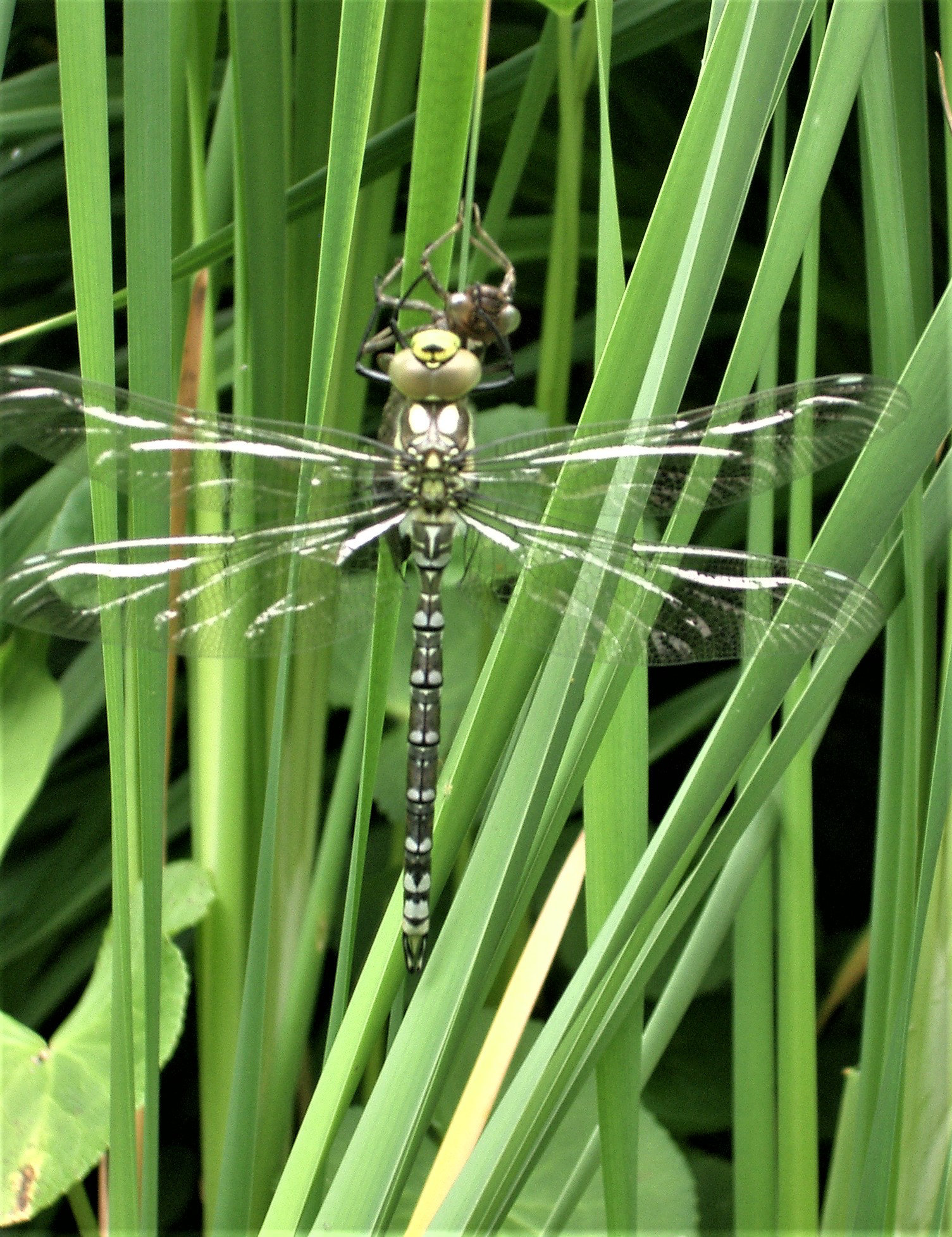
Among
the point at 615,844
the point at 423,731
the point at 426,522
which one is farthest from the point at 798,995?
the point at 426,522

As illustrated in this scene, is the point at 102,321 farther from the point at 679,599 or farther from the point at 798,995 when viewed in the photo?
the point at 798,995

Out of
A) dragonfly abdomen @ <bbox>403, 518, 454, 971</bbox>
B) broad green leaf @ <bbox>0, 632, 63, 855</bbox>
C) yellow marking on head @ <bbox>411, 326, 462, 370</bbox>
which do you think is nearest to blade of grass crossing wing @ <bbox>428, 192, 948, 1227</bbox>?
dragonfly abdomen @ <bbox>403, 518, 454, 971</bbox>

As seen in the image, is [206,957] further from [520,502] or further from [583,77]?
[583,77]

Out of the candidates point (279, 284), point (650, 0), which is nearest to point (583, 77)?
point (650, 0)

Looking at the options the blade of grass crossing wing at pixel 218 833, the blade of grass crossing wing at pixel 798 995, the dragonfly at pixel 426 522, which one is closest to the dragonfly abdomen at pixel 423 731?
the dragonfly at pixel 426 522

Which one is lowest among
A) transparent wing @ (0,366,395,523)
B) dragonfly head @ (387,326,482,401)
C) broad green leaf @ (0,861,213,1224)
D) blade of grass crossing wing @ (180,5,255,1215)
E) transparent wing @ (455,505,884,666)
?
broad green leaf @ (0,861,213,1224)

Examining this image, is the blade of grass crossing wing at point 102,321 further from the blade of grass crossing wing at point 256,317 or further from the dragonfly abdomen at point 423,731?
the dragonfly abdomen at point 423,731

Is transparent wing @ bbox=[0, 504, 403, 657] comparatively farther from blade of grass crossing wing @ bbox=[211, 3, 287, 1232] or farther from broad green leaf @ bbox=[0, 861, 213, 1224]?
broad green leaf @ bbox=[0, 861, 213, 1224]
